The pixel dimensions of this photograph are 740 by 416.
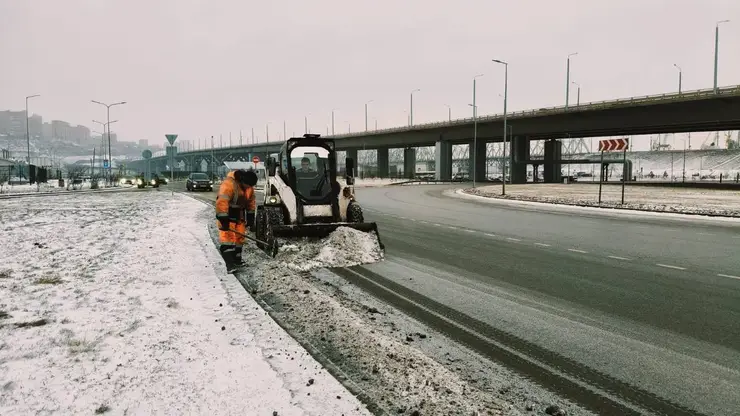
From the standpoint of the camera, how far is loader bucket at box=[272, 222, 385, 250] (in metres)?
8.95

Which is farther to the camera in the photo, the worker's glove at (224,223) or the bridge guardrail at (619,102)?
the bridge guardrail at (619,102)

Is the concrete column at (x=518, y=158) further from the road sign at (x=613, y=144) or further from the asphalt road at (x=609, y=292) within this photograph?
the asphalt road at (x=609, y=292)

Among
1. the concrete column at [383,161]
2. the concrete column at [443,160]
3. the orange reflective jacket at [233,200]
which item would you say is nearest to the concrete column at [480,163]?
the concrete column at [443,160]

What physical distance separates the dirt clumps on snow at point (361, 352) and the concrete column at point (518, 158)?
2278 inches

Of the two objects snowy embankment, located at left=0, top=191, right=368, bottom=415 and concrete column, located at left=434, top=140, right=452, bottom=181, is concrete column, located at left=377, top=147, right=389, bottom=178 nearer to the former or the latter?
concrete column, located at left=434, top=140, right=452, bottom=181

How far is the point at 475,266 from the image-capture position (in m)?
8.34

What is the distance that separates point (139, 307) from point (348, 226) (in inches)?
174

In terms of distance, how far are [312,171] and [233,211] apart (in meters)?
2.97

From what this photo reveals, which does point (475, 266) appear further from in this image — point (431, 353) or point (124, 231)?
point (124, 231)

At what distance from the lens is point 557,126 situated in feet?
178

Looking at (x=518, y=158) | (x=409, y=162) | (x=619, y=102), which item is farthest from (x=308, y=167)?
(x=409, y=162)

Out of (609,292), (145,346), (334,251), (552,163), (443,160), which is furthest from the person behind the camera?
(443,160)

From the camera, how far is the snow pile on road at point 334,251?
27.5ft

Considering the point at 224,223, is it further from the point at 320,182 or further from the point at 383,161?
the point at 383,161
